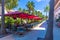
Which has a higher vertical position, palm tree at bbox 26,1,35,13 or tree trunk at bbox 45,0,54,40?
palm tree at bbox 26,1,35,13

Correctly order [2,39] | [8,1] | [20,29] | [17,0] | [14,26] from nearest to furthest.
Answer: [2,39], [20,29], [14,26], [8,1], [17,0]

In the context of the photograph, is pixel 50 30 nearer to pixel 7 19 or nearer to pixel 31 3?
pixel 7 19

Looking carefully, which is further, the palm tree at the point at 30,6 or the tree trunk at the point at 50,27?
the palm tree at the point at 30,6

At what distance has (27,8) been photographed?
71625 mm

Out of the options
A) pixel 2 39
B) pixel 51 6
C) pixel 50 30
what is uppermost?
pixel 51 6

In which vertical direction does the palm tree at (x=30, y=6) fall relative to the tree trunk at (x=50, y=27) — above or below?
above

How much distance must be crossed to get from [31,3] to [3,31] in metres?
54.3

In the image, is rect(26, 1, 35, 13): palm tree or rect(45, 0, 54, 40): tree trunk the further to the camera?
rect(26, 1, 35, 13): palm tree

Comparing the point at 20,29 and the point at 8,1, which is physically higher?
the point at 8,1

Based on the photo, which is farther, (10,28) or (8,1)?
(8,1)

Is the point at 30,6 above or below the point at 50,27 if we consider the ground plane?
above

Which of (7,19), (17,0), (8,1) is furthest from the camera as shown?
(17,0)

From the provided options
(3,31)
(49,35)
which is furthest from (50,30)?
(3,31)

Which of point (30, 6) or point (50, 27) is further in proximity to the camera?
point (30, 6)
